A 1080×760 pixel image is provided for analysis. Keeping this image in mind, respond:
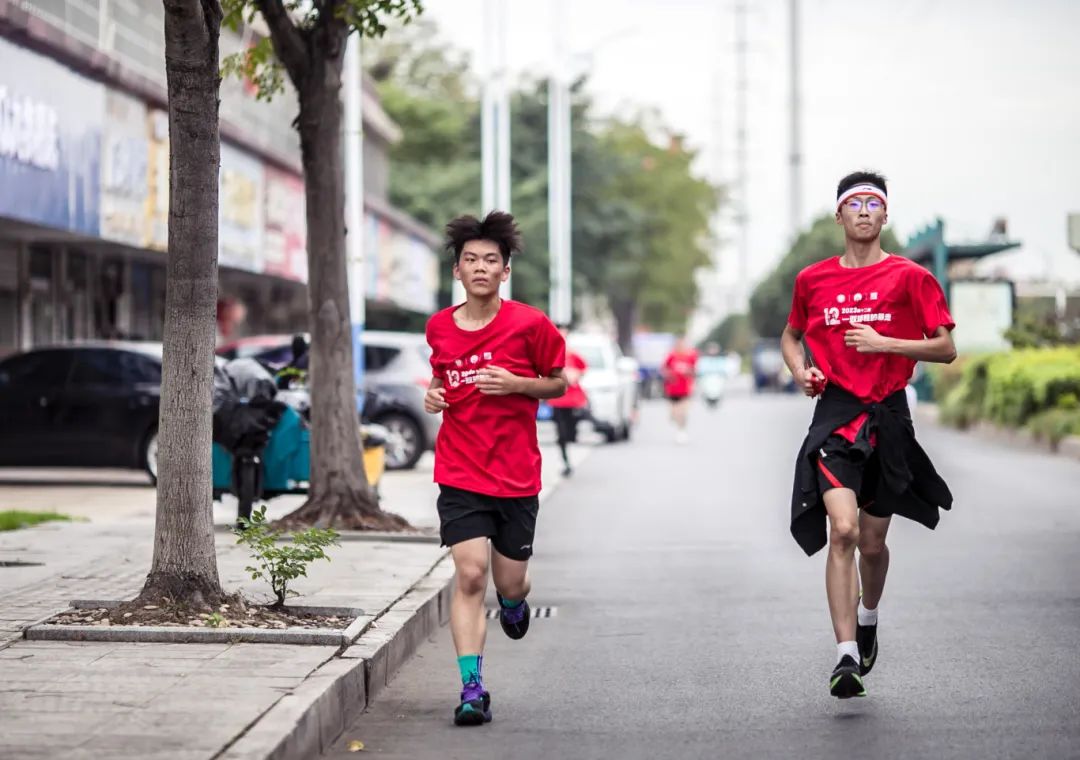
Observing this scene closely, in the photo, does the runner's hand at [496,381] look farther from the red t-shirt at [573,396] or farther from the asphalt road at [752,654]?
the red t-shirt at [573,396]

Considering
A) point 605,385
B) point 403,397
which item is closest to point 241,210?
point 403,397

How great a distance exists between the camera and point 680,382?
33688 mm

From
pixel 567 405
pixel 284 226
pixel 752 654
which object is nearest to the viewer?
pixel 752 654

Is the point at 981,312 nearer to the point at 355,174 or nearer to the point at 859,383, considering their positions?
the point at 355,174

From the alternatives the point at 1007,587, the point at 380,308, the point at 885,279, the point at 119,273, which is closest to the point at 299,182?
the point at 119,273

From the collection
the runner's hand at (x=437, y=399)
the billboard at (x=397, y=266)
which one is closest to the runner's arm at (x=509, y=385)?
the runner's hand at (x=437, y=399)

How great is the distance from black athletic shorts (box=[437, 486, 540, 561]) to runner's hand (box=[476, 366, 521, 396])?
399 mm

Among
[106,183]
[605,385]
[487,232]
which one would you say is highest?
[106,183]

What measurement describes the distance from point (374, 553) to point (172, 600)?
363 cm

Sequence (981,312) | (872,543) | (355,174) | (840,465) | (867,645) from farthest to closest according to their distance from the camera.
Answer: (981,312) → (355,174) → (867,645) → (872,543) → (840,465)

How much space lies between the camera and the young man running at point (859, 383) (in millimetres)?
7484

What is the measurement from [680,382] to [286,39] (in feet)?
68.7

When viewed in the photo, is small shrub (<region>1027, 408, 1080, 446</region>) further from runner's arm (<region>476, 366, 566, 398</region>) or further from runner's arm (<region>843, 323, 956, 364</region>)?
runner's arm (<region>476, 366, 566, 398</region>)

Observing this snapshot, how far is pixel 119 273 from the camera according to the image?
2844 centimetres
